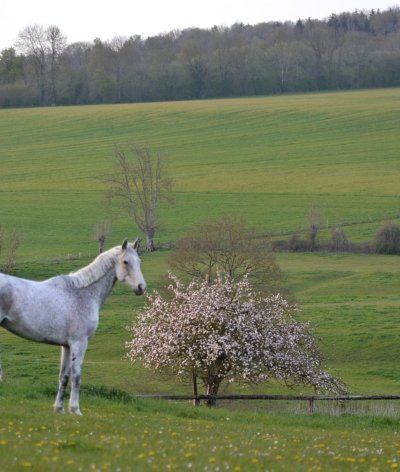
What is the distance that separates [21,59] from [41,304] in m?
159

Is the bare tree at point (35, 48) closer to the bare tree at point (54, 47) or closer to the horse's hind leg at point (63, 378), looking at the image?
the bare tree at point (54, 47)

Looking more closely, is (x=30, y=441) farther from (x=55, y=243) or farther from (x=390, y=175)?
(x=390, y=175)

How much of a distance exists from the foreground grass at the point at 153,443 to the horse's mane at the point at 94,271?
7.44 ft

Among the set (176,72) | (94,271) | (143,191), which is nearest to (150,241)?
(143,191)

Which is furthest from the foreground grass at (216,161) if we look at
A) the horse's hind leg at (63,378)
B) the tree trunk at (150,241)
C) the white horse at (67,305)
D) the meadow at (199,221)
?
the horse's hind leg at (63,378)

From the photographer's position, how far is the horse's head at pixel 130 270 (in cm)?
1362

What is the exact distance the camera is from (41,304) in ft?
42.8

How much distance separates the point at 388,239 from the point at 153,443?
6374 cm

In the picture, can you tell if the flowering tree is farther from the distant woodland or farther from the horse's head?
the distant woodland

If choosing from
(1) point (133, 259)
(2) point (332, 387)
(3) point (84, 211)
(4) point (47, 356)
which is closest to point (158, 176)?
(3) point (84, 211)

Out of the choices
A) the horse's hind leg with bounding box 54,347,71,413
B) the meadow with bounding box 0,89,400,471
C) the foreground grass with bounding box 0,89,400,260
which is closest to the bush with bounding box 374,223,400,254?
the meadow with bounding box 0,89,400,471

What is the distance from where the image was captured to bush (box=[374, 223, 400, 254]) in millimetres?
71438

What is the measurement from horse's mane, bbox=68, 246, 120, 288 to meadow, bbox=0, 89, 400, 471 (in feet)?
7.45

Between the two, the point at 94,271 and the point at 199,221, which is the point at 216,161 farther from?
the point at 94,271
